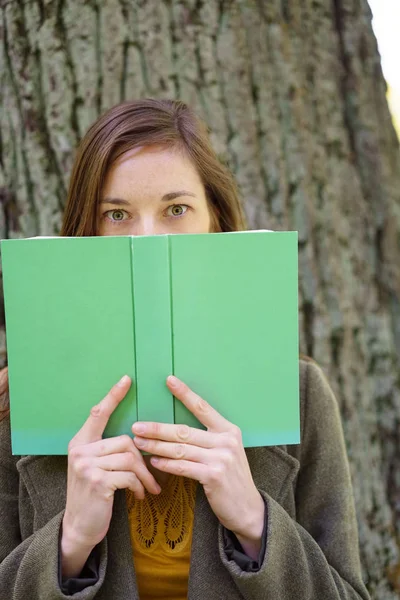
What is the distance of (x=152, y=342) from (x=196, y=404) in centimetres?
14

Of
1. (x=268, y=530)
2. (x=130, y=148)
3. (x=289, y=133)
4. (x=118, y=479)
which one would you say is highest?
(x=289, y=133)

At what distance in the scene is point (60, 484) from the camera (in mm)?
1420

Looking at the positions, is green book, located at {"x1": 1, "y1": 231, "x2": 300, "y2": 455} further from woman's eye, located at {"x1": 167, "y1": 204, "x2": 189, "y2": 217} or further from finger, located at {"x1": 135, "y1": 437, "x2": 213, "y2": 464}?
woman's eye, located at {"x1": 167, "y1": 204, "x2": 189, "y2": 217}

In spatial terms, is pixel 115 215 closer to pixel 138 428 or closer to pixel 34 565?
pixel 138 428

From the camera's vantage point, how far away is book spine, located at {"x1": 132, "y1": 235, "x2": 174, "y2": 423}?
1.19 meters

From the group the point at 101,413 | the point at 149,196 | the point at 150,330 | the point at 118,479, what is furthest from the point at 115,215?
the point at 118,479

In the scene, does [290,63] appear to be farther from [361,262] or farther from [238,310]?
[238,310]

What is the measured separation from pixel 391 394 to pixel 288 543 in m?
0.93

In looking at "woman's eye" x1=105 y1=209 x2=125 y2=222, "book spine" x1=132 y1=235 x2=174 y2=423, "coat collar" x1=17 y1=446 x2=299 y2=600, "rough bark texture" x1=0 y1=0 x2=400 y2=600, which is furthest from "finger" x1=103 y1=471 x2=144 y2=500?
"rough bark texture" x1=0 y1=0 x2=400 y2=600

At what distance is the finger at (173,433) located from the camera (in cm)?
118

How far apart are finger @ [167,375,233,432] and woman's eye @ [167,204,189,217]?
0.46 meters

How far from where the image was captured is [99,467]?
1.19 m

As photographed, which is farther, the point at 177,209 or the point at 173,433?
the point at 177,209

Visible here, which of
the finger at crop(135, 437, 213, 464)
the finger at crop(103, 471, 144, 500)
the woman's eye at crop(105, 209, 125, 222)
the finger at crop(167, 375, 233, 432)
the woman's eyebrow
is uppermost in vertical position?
the woman's eyebrow
